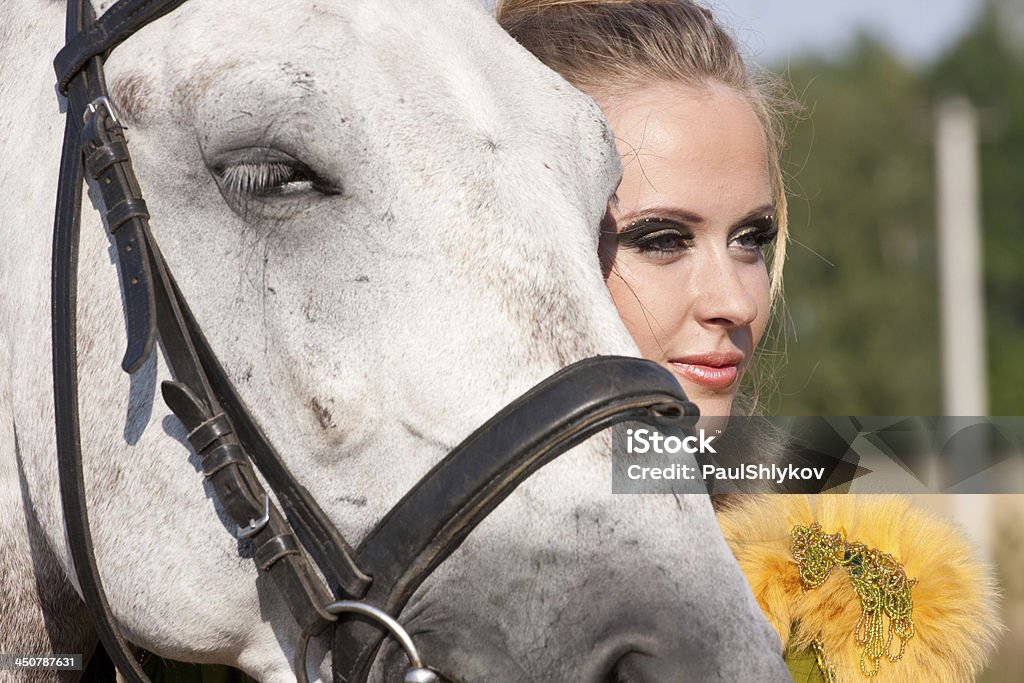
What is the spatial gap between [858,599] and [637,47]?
60.1 inches

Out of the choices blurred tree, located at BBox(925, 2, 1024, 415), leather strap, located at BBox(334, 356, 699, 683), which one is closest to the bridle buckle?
leather strap, located at BBox(334, 356, 699, 683)

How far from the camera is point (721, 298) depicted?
2879mm

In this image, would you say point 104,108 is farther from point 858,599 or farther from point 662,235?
point 858,599

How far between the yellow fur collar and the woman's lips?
0.34 metres

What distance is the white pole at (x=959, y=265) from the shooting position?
17016mm

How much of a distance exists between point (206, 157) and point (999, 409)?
30.4 meters

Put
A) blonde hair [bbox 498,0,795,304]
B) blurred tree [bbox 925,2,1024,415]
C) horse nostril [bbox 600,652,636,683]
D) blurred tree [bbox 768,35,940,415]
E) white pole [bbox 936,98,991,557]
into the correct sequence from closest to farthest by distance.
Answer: horse nostril [bbox 600,652,636,683] < blonde hair [bbox 498,0,795,304] < white pole [bbox 936,98,991,557] < blurred tree [bbox 768,35,940,415] < blurred tree [bbox 925,2,1024,415]

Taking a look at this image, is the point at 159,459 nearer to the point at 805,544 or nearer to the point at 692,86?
the point at 805,544

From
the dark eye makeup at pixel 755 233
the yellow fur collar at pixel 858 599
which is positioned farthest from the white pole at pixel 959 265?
the yellow fur collar at pixel 858 599

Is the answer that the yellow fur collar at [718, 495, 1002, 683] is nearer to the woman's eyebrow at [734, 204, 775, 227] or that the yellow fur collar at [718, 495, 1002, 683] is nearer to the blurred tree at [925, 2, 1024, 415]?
the woman's eyebrow at [734, 204, 775, 227]

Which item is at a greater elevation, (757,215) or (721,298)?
(757,215)

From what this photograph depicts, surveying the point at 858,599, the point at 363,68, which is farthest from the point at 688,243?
the point at 363,68

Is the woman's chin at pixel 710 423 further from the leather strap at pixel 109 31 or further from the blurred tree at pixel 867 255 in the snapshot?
the blurred tree at pixel 867 255

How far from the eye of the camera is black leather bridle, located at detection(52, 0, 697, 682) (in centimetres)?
179
